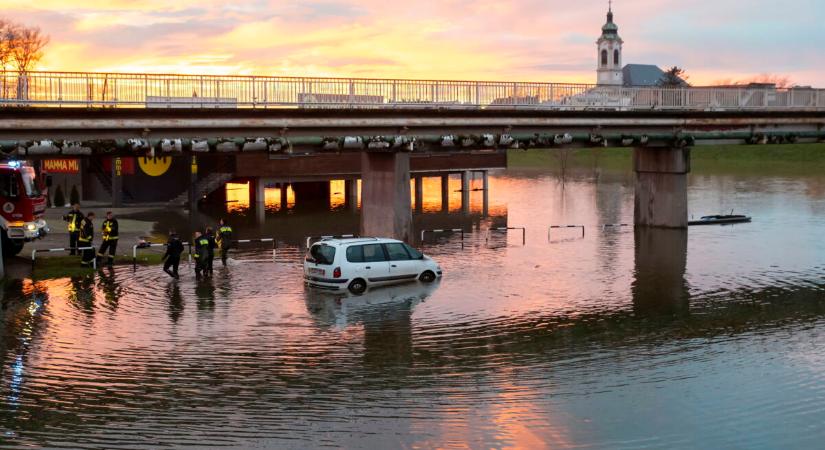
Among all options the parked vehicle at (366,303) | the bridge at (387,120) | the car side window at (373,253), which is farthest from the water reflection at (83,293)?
the car side window at (373,253)

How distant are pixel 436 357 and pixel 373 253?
8551 millimetres

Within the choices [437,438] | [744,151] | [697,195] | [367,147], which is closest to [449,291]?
[367,147]

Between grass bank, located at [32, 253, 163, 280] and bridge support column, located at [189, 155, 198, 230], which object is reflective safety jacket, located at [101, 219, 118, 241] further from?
bridge support column, located at [189, 155, 198, 230]

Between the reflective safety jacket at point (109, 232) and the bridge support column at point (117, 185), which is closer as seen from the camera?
the reflective safety jacket at point (109, 232)

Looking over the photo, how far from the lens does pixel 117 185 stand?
60.0m

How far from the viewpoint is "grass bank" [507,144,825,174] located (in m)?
108

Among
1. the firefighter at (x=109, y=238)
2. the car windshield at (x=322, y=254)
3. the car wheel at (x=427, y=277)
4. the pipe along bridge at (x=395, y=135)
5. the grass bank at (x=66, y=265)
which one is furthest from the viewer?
the firefighter at (x=109, y=238)

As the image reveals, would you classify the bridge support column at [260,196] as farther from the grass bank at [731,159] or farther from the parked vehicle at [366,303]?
the grass bank at [731,159]

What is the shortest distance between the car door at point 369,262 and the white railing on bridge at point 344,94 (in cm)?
971

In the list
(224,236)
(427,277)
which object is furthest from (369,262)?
(224,236)

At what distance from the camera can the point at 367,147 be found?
3706 cm

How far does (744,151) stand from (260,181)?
7681cm

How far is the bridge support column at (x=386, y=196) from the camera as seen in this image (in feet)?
125

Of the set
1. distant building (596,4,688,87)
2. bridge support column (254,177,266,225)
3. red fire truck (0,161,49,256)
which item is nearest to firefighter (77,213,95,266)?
red fire truck (0,161,49,256)
